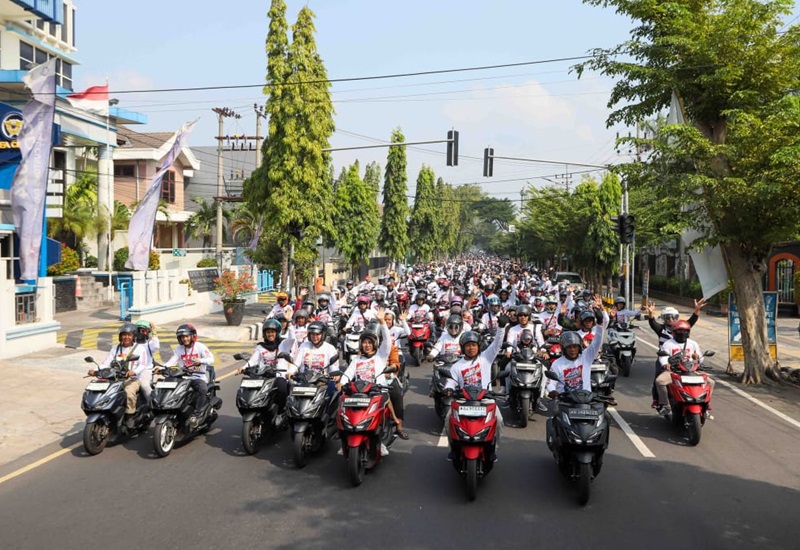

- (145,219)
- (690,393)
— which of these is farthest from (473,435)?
(145,219)

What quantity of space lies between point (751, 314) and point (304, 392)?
10196 mm

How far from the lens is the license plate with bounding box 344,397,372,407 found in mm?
7051

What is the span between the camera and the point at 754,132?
1233cm

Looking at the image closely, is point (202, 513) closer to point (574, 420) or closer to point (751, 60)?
point (574, 420)

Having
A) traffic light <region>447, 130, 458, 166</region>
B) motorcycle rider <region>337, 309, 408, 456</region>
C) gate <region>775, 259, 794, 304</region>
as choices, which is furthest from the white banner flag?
gate <region>775, 259, 794, 304</region>

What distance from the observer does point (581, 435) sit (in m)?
6.49

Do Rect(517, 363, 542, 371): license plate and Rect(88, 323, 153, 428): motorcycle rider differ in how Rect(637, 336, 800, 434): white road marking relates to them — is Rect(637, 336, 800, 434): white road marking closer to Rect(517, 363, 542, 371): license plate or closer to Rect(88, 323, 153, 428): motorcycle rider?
Rect(517, 363, 542, 371): license plate

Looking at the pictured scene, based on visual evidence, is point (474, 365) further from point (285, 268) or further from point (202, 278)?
point (202, 278)

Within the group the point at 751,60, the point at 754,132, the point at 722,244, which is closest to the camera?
the point at 754,132

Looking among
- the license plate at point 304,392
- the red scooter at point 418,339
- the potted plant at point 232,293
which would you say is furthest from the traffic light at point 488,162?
the license plate at point 304,392

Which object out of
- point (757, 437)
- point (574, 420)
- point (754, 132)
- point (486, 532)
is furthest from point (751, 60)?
point (486, 532)

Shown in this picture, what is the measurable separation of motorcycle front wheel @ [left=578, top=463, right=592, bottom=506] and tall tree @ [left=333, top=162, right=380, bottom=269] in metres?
38.5

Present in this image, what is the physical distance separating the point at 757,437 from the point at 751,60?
753 centimetres

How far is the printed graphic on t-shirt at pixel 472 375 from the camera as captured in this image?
7.86 metres
